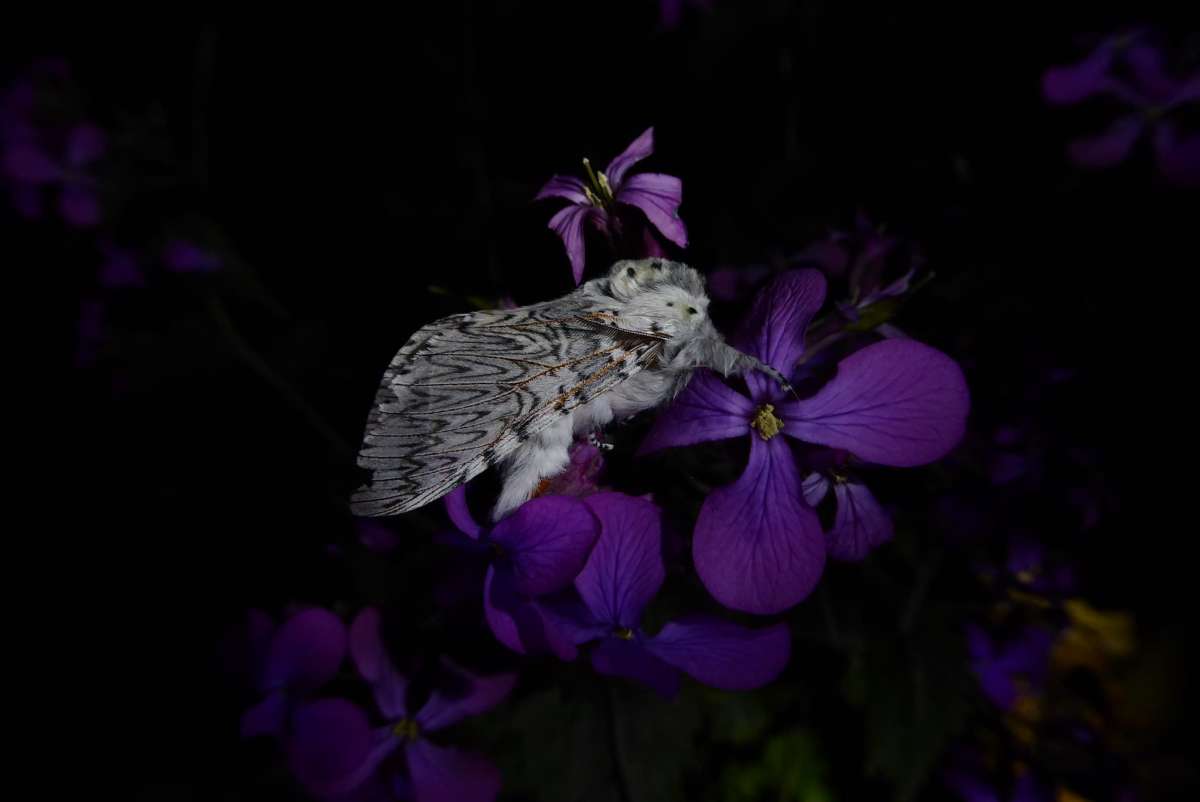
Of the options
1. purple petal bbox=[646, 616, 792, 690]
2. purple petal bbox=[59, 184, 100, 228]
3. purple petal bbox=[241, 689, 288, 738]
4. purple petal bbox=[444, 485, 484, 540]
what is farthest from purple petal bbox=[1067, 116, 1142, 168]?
purple petal bbox=[59, 184, 100, 228]

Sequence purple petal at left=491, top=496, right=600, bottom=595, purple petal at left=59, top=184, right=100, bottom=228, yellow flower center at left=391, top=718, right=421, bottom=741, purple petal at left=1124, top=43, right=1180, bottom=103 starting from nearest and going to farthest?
1. purple petal at left=491, top=496, right=600, bottom=595
2. yellow flower center at left=391, top=718, right=421, bottom=741
3. purple petal at left=1124, top=43, right=1180, bottom=103
4. purple petal at left=59, top=184, right=100, bottom=228

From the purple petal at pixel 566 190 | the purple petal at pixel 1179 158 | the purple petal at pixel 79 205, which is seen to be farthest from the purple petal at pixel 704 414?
the purple petal at pixel 79 205

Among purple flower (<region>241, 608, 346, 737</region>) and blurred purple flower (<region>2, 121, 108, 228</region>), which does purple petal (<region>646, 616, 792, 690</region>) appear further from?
blurred purple flower (<region>2, 121, 108, 228</region>)

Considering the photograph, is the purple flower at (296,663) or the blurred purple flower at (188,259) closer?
the purple flower at (296,663)

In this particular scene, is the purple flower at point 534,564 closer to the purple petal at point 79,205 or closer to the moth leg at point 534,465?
the moth leg at point 534,465

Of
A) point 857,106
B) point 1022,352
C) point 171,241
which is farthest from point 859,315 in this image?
point 171,241

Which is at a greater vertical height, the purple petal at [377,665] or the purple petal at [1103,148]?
the purple petal at [1103,148]
